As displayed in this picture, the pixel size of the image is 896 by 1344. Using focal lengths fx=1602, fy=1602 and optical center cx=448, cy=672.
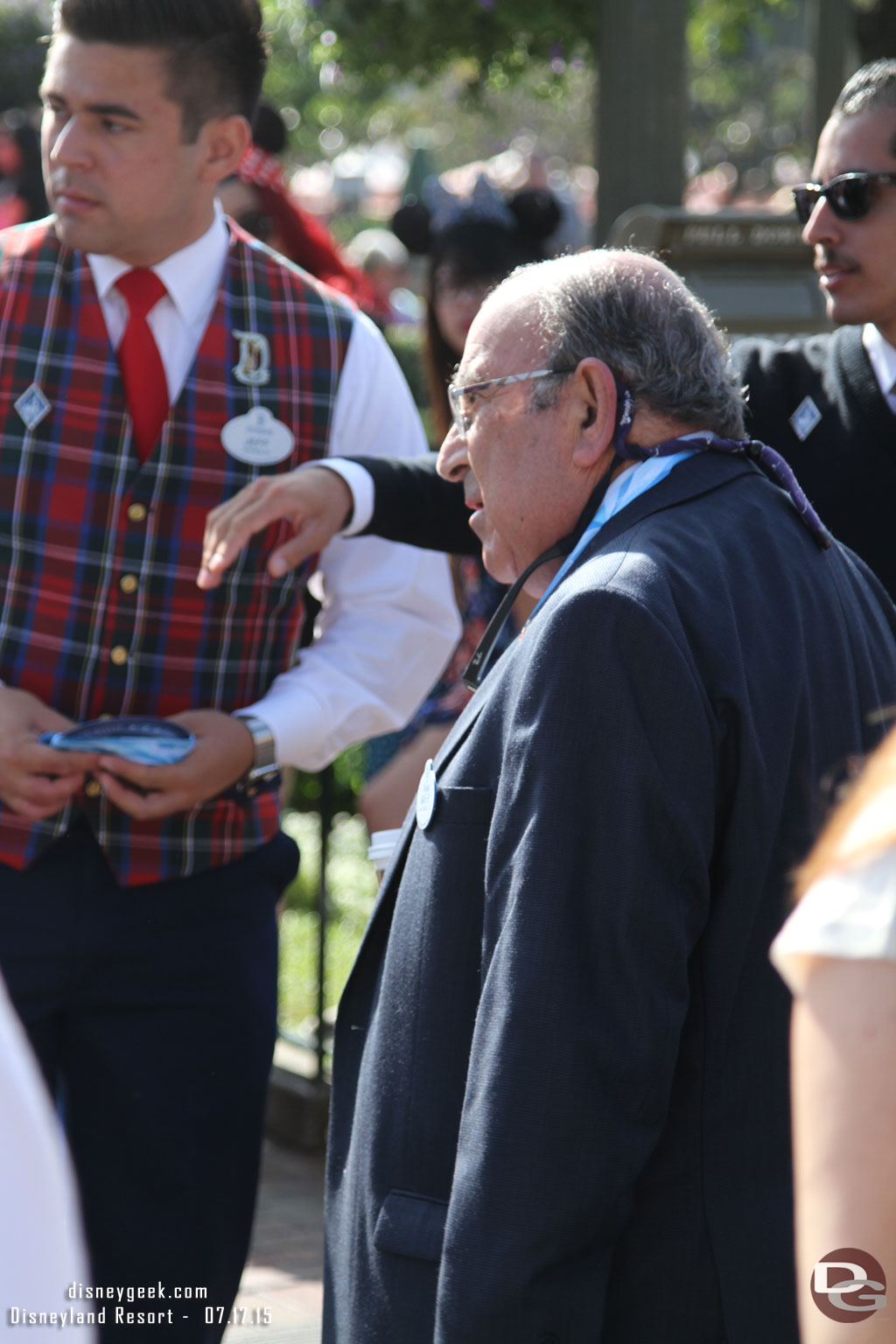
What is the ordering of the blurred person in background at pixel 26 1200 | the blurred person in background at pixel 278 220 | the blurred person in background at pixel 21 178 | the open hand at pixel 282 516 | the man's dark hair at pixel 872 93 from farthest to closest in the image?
the blurred person in background at pixel 21 178, the blurred person in background at pixel 278 220, the man's dark hair at pixel 872 93, the open hand at pixel 282 516, the blurred person in background at pixel 26 1200

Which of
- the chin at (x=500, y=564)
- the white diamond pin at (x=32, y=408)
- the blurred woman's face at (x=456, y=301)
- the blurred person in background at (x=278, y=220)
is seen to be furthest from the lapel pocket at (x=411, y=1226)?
the blurred person in background at (x=278, y=220)

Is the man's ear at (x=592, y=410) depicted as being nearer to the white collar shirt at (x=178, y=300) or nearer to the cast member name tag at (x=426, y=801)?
the cast member name tag at (x=426, y=801)

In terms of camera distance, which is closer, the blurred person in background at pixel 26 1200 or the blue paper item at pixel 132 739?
the blurred person in background at pixel 26 1200

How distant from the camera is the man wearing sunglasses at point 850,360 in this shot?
2.50 meters

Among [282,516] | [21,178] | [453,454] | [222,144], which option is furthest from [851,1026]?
[21,178]

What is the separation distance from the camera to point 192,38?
8.45 ft

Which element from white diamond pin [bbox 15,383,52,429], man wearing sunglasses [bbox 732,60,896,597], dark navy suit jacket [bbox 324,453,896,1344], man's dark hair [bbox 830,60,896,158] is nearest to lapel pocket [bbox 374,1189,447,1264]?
dark navy suit jacket [bbox 324,453,896,1344]

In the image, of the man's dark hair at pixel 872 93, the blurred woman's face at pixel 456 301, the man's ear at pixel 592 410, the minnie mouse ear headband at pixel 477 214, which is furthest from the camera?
the minnie mouse ear headband at pixel 477 214

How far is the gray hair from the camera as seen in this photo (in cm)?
179

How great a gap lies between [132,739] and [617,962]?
1.10 metres

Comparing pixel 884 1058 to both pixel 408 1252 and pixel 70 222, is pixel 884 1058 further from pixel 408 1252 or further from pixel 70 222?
pixel 70 222

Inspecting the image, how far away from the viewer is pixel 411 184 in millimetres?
9641

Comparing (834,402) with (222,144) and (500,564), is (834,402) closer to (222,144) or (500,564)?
(500,564)

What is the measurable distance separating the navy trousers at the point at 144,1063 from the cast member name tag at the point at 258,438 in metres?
0.66
